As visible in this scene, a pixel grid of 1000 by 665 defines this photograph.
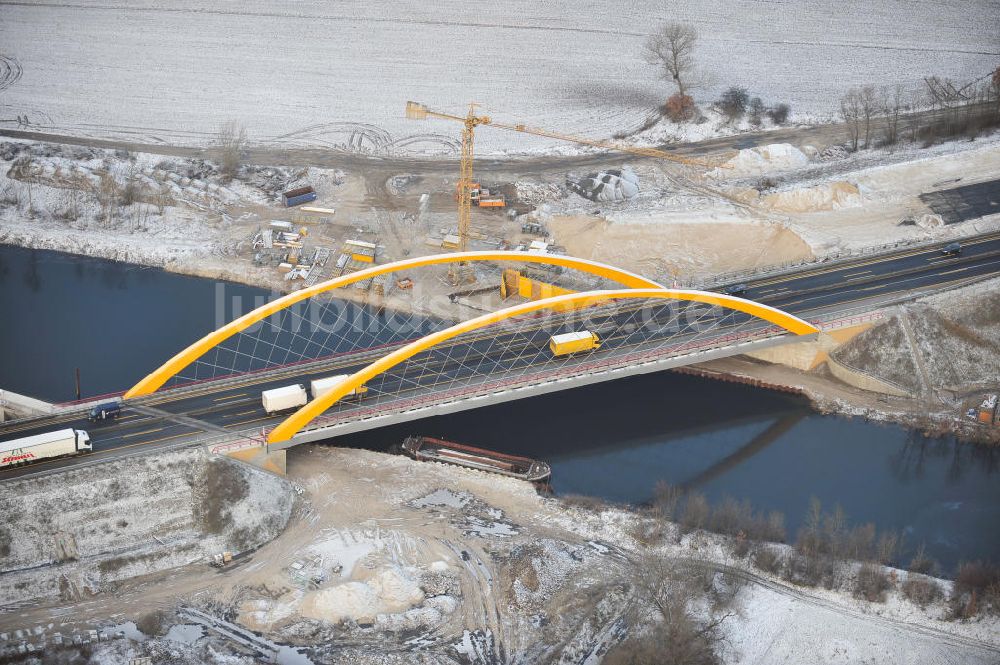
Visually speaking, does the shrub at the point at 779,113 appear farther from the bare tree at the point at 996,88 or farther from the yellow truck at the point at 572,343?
the yellow truck at the point at 572,343

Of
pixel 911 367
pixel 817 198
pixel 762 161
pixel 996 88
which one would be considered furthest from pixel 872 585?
pixel 996 88

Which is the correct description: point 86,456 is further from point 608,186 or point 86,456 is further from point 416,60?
point 416,60

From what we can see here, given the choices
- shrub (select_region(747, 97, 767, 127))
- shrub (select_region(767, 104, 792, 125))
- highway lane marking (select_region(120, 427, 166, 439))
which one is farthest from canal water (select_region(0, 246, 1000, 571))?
shrub (select_region(767, 104, 792, 125))

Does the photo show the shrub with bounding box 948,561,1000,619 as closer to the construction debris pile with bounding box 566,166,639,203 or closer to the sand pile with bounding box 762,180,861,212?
the sand pile with bounding box 762,180,861,212

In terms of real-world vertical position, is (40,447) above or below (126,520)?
above

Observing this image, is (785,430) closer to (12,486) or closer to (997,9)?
(12,486)

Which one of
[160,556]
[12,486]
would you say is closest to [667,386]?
[160,556]
